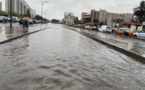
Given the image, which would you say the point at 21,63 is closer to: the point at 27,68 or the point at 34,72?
the point at 27,68

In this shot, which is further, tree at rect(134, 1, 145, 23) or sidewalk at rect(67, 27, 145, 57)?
tree at rect(134, 1, 145, 23)

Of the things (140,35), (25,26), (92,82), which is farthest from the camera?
(140,35)

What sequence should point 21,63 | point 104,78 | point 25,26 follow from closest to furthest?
point 104,78
point 21,63
point 25,26

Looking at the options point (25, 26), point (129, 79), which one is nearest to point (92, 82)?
point (129, 79)

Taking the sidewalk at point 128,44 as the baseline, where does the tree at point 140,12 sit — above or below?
above

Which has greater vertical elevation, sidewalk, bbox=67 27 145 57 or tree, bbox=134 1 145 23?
tree, bbox=134 1 145 23

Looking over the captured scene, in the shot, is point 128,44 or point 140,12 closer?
point 128,44

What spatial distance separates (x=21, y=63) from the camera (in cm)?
722

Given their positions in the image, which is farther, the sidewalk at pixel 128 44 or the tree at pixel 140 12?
the tree at pixel 140 12

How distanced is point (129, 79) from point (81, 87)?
7.21 ft

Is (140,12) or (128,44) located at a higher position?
(140,12)

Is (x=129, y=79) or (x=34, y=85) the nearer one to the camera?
(x=34, y=85)

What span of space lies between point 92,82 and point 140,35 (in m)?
31.8

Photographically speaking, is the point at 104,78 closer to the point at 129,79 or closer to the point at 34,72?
the point at 129,79
